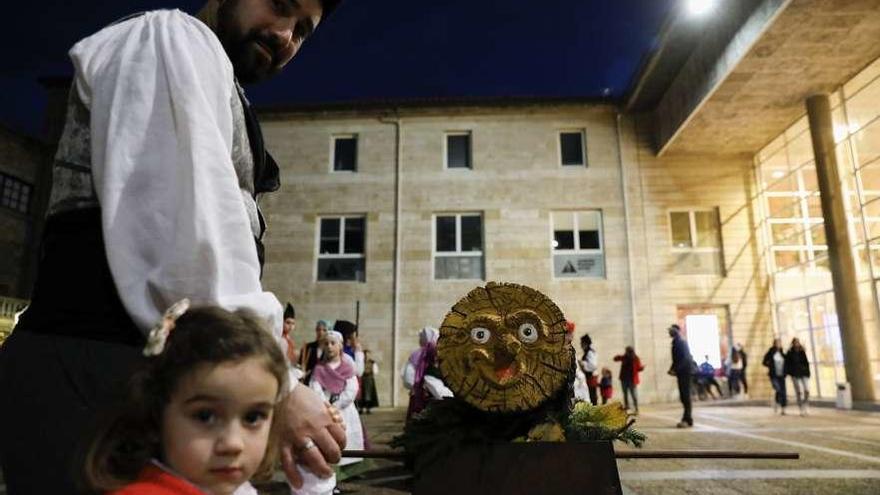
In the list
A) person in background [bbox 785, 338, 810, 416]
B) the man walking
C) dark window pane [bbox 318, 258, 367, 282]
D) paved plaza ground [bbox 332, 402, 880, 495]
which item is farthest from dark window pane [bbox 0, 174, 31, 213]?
person in background [bbox 785, 338, 810, 416]

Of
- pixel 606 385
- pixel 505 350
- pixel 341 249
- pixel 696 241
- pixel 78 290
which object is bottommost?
pixel 606 385

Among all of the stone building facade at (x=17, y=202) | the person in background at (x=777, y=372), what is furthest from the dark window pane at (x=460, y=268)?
the stone building facade at (x=17, y=202)

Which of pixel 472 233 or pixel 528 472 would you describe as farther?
pixel 472 233

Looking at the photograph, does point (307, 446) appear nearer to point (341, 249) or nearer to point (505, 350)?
point (505, 350)

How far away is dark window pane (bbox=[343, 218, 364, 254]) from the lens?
18.2m

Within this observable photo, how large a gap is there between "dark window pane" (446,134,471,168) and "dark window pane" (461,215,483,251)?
6.51 ft

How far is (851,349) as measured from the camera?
1323 cm

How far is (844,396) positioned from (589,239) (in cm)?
783

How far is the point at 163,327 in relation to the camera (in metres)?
0.94

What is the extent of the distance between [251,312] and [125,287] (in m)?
0.22

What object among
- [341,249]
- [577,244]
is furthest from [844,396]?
[341,249]

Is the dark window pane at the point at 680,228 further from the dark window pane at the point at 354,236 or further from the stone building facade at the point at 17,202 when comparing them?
the stone building facade at the point at 17,202

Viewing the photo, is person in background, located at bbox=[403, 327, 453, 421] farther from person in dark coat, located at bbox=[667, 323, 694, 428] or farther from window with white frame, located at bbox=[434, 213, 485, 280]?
window with white frame, located at bbox=[434, 213, 485, 280]

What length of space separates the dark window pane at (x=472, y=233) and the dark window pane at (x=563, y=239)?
A: 247cm
